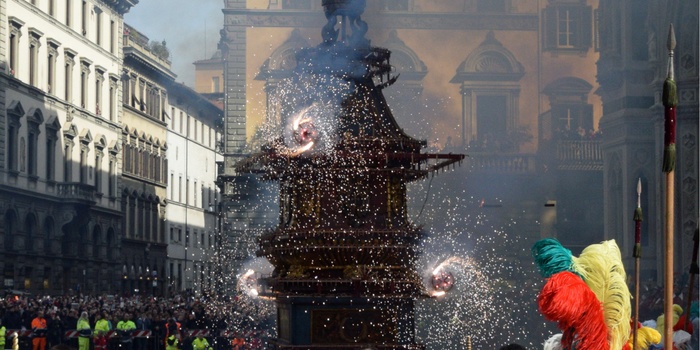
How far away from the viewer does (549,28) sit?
40656 millimetres

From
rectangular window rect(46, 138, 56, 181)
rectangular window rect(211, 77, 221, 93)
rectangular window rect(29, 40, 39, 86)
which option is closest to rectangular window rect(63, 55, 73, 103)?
rectangular window rect(46, 138, 56, 181)

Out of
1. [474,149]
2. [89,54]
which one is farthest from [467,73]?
[89,54]

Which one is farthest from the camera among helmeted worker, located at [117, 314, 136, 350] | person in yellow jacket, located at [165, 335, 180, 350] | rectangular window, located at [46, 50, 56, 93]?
rectangular window, located at [46, 50, 56, 93]

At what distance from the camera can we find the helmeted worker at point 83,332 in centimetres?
3631

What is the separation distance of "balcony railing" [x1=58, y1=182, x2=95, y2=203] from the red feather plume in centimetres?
5666

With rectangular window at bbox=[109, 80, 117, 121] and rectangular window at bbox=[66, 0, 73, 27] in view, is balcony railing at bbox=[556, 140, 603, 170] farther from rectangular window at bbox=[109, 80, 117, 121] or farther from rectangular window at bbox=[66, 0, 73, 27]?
rectangular window at bbox=[109, 80, 117, 121]

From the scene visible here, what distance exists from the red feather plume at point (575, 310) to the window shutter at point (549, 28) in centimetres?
3148

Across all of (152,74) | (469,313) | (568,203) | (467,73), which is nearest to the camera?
(469,313)

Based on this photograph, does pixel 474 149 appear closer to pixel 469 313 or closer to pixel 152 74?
pixel 469 313

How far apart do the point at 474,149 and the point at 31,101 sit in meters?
25.6

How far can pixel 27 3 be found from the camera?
59.0m

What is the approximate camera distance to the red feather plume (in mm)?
8195

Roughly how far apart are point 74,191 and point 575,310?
57736 millimetres

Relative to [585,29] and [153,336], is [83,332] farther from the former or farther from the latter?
[585,29]
